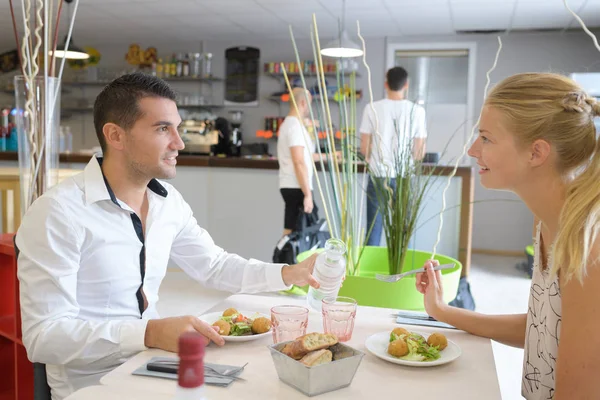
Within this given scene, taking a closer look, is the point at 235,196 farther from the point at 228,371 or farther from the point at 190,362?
the point at 190,362

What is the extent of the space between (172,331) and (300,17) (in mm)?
5778

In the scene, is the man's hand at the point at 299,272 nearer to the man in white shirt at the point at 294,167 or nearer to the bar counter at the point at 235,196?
the man in white shirt at the point at 294,167

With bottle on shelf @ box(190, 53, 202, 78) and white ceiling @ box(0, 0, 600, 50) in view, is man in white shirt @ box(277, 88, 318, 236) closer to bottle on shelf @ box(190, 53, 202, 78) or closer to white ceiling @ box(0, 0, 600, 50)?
white ceiling @ box(0, 0, 600, 50)

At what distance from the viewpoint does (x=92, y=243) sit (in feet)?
5.10

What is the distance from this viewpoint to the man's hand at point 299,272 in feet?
5.63

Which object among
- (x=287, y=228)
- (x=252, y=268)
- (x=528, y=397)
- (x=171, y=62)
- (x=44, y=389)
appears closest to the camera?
(x=528, y=397)

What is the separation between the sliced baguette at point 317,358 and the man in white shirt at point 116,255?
27 centimetres

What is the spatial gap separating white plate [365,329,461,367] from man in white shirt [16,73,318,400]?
12.7 inches

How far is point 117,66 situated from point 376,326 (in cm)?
789

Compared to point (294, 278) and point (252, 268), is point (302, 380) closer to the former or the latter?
point (294, 278)

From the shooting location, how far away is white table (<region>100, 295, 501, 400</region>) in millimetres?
1106

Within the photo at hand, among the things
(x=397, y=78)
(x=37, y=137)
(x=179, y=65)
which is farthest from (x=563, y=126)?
(x=179, y=65)

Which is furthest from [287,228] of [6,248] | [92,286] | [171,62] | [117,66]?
[117,66]

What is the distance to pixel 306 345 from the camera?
1.11 metres
